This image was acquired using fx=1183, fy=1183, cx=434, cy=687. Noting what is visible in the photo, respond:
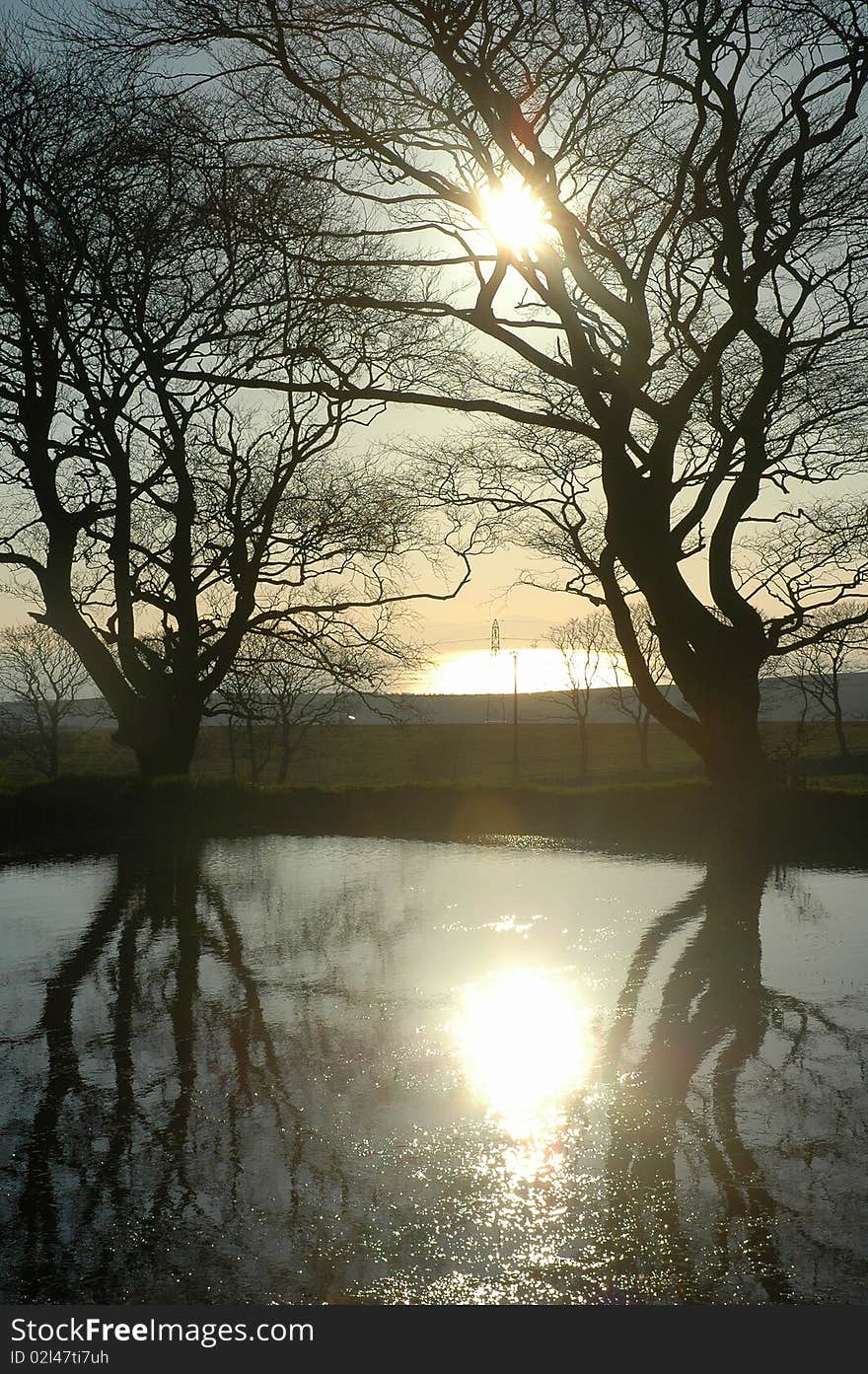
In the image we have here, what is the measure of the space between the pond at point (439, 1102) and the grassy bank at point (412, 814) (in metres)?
3.77

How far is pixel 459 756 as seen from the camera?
6119cm

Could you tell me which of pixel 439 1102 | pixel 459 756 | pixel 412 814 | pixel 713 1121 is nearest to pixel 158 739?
pixel 412 814

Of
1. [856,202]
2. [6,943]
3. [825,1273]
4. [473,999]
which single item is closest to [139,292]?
[856,202]

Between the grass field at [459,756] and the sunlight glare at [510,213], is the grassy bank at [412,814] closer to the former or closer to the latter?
the sunlight glare at [510,213]

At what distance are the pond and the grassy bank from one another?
149 inches

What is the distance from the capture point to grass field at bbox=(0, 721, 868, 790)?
57781 millimetres

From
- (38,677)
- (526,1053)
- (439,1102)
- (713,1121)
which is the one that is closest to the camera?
(713,1121)

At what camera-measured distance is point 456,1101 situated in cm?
486

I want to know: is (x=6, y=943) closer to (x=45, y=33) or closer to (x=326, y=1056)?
(x=326, y=1056)

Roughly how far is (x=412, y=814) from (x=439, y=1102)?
10372 mm

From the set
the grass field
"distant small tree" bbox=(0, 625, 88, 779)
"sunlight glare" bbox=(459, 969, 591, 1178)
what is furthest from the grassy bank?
"distant small tree" bbox=(0, 625, 88, 779)

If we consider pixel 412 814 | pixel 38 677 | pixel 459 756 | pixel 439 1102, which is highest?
pixel 38 677

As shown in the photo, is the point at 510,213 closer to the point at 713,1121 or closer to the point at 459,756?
the point at 713,1121

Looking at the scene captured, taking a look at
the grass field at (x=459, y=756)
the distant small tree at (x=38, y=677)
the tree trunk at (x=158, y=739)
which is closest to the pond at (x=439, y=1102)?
the tree trunk at (x=158, y=739)
